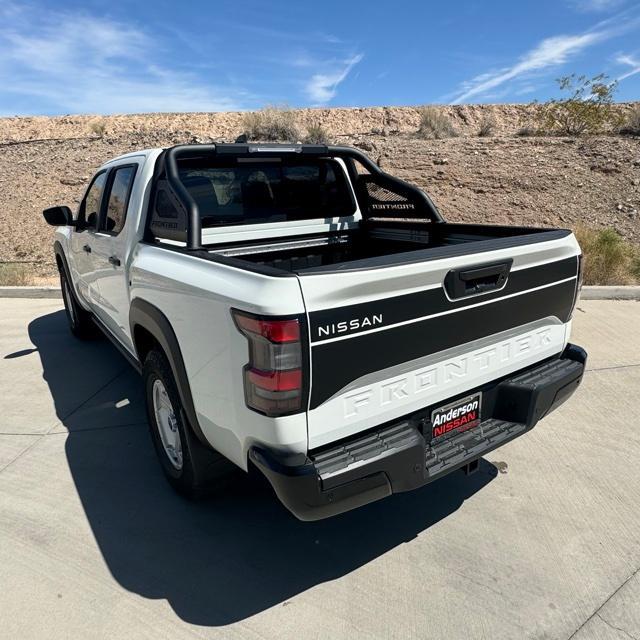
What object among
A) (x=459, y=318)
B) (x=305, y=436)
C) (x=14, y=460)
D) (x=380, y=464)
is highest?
(x=459, y=318)

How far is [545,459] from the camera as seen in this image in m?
3.53

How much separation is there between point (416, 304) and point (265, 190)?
1.98m

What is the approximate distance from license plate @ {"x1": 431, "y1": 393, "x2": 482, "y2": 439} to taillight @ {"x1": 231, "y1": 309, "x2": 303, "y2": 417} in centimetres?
77

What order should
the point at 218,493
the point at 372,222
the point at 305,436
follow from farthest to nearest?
the point at 372,222 < the point at 218,493 < the point at 305,436

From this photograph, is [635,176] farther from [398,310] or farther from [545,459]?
[398,310]

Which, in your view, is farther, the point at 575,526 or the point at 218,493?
the point at 218,493

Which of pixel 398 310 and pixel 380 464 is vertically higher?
pixel 398 310

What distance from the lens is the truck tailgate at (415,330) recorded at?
6.80 ft

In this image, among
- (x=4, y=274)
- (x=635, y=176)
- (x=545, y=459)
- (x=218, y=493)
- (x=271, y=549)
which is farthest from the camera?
(x=635, y=176)

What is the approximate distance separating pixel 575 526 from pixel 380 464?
1.41 m

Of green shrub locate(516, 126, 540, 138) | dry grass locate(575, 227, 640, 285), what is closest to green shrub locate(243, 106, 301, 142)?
green shrub locate(516, 126, 540, 138)

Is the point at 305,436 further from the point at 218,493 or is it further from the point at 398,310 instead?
the point at 218,493

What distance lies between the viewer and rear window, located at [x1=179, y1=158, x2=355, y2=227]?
362 cm

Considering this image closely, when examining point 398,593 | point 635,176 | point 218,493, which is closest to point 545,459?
point 398,593
